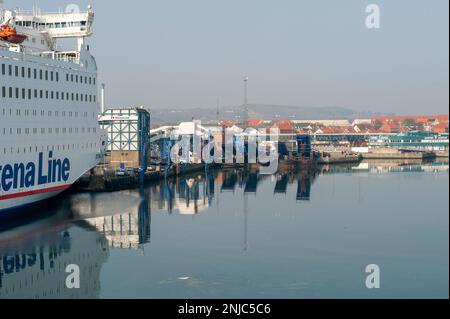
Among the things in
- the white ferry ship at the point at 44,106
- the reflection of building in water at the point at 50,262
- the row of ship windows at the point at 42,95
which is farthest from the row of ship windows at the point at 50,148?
the reflection of building in water at the point at 50,262

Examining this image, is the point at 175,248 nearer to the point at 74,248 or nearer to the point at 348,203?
the point at 74,248

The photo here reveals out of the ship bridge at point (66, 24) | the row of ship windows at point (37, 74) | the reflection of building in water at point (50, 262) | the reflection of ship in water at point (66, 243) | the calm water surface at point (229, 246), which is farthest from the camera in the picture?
the ship bridge at point (66, 24)

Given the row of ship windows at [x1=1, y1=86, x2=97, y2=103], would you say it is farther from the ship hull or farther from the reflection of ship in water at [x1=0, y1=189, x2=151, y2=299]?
the reflection of ship in water at [x1=0, y1=189, x2=151, y2=299]

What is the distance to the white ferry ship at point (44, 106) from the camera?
2547cm

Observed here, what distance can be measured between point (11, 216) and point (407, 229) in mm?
17287

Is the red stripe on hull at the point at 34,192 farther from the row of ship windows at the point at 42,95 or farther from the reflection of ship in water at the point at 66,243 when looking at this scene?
the row of ship windows at the point at 42,95

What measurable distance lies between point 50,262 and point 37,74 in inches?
394

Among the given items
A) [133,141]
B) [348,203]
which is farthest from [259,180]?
[348,203]

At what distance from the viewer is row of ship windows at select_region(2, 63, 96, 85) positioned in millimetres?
25406

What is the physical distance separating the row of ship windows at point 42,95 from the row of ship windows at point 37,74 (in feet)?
1.99

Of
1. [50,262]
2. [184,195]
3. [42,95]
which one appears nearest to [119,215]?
[42,95]

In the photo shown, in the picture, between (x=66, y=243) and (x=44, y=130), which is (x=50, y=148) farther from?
(x=66, y=243)

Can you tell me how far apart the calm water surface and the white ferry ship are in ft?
5.80

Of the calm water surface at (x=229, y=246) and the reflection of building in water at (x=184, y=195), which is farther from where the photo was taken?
the reflection of building in water at (x=184, y=195)
